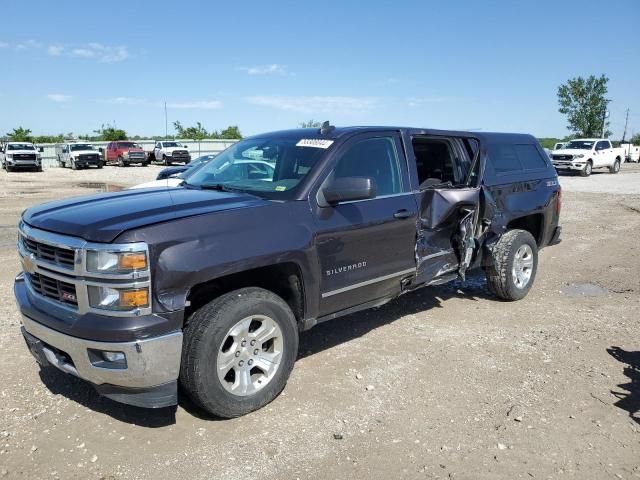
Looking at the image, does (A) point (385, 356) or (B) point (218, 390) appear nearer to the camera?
(B) point (218, 390)

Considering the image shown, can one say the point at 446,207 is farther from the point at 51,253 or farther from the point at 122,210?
the point at 51,253

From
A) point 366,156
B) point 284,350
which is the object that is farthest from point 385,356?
point 366,156

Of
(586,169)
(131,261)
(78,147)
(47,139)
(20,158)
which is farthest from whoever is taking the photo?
(47,139)

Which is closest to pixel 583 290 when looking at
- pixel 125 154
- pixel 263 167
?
pixel 263 167

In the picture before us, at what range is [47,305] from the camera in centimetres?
329

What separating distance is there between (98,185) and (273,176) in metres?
21.1

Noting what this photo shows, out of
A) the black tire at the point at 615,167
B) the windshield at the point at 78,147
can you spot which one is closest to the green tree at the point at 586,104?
the black tire at the point at 615,167

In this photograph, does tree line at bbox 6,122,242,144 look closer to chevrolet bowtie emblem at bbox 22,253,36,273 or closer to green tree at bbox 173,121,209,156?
green tree at bbox 173,121,209,156

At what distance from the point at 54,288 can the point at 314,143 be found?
2.17 metres

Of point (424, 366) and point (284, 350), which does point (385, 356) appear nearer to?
point (424, 366)

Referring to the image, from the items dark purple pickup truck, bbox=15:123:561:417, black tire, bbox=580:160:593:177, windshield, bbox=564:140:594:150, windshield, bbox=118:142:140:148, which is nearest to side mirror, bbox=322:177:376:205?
dark purple pickup truck, bbox=15:123:561:417

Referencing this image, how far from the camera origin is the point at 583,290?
6.71 meters

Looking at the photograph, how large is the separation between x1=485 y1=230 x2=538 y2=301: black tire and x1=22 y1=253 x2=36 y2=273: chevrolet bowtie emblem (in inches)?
175

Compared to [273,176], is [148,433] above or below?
below
